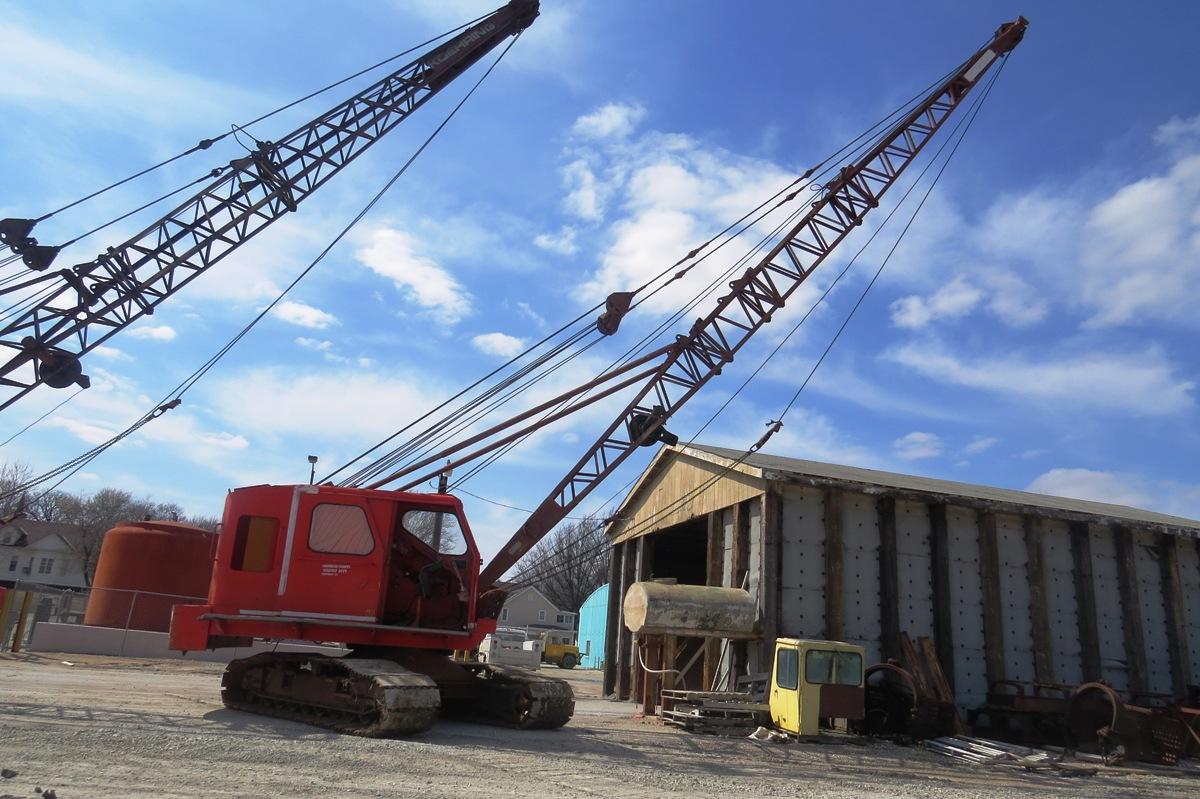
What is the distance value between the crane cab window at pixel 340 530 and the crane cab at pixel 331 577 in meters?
Answer: 0.02

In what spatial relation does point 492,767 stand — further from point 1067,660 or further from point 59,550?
point 59,550

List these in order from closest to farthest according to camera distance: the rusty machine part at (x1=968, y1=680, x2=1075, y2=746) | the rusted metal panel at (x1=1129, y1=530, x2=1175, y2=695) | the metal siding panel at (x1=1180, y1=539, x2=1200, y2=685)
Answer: the rusty machine part at (x1=968, y1=680, x2=1075, y2=746) → the rusted metal panel at (x1=1129, y1=530, x2=1175, y2=695) → the metal siding panel at (x1=1180, y1=539, x2=1200, y2=685)

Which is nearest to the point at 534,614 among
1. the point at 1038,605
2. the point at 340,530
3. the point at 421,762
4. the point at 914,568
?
the point at 1038,605

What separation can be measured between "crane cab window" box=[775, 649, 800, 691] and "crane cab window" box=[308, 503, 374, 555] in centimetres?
755

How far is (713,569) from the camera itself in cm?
2072

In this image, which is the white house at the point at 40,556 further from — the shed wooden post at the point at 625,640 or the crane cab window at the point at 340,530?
the crane cab window at the point at 340,530

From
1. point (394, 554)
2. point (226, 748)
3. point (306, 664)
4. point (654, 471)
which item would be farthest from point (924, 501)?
point (226, 748)

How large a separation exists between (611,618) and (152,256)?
16832 mm

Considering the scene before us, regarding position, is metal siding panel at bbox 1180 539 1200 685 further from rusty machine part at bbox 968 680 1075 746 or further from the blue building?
the blue building

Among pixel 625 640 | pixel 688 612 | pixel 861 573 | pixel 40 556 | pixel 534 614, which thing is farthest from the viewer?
pixel 534 614

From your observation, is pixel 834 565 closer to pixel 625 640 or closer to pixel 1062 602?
pixel 1062 602

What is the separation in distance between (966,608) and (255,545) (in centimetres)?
1540

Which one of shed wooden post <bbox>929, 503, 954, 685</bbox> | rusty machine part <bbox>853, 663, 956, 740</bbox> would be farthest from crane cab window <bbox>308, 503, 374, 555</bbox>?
shed wooden post <bbox>929, 503, 954, 685</bbox>

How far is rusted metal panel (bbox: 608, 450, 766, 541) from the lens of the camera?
20.0 meters
